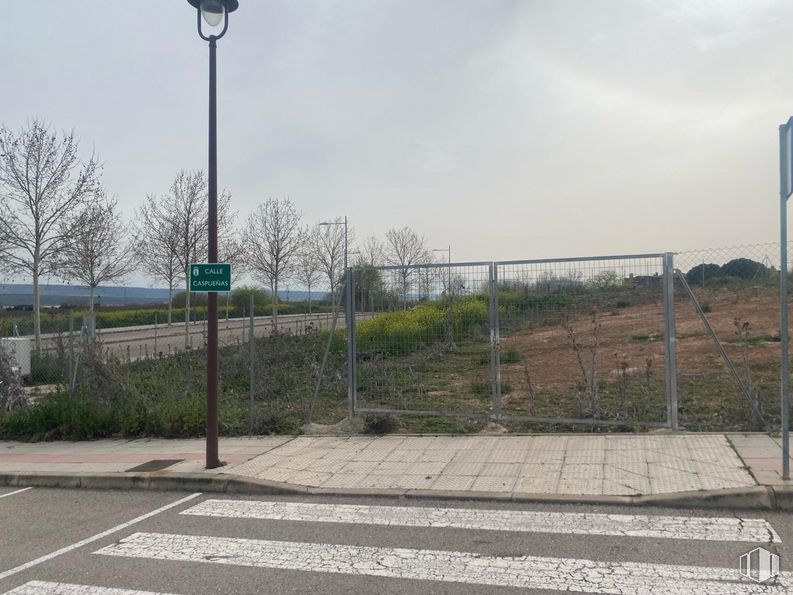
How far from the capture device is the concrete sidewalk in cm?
625

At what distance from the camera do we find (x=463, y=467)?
7.41m

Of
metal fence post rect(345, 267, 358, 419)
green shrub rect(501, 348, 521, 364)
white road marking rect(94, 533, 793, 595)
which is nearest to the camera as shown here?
white road marking rect(94, 533, 793, 595)

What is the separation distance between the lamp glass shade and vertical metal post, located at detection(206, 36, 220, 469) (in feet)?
0.73

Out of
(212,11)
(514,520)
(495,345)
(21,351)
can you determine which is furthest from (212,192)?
(21,351)

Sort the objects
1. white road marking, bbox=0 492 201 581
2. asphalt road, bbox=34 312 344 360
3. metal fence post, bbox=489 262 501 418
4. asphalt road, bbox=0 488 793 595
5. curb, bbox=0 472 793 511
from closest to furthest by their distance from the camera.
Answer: asphalt road, bbox=0 488 793 595 → white road marking, bbox=0 492 201 581 → curb, bbox=0 472 793 511 → metal fence post, bbox=489 262 501 418 → asphalt road, bbox=34 312 344 360

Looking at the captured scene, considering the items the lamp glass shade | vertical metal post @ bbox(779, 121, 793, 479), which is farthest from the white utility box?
vertical metal post @ bbox(779, 121, 793, 479)

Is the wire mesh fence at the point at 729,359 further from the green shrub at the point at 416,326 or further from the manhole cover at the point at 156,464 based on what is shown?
the manhole cover at the point at 156,464

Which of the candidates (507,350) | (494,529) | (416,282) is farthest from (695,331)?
(494,529)

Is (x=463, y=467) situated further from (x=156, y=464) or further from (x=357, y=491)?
(x=156, y=464)

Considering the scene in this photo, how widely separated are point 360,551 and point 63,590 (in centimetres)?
212

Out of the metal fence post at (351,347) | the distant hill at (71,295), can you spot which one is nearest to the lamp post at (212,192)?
the metal fence post at (351,347)

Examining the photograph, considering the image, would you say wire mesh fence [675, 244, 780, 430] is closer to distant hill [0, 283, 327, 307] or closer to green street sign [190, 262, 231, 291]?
green street sign [190, 262, 231, 291]

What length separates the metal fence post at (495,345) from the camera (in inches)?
355

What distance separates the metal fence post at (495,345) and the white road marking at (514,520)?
3004mm
